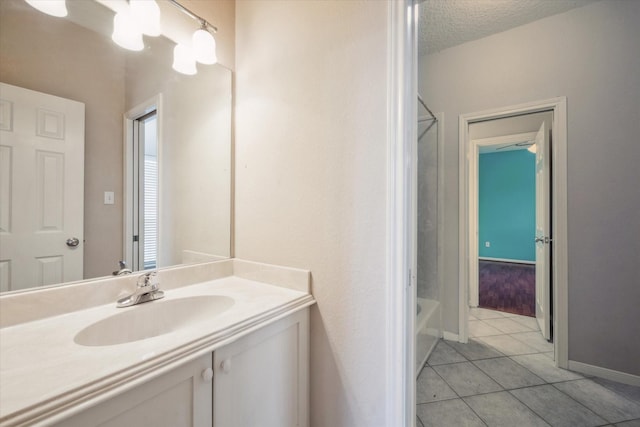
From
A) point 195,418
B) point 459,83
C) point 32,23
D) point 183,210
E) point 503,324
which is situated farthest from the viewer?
point 503,324

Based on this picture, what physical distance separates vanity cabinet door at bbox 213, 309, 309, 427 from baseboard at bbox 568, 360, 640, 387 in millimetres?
1983

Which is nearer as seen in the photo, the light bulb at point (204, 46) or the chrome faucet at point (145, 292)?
the chrome faucet at point (145, 292)

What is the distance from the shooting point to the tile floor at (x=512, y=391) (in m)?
1.43

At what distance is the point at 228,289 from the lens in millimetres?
1227

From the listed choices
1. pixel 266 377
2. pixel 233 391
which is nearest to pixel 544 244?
pixel 266 377

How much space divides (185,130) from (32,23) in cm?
59

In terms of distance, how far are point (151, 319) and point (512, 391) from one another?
208 cm

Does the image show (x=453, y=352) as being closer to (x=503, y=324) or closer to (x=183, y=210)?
(x=503, y=324)

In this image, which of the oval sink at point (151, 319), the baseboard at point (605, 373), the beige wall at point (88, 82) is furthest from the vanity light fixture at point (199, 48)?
the baseboard at point (605, 373)

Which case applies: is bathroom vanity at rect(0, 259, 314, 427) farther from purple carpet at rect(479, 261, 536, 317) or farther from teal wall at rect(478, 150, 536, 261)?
teal wall at rect(478, 150, 536, 261)

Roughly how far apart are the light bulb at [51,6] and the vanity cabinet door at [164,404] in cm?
126

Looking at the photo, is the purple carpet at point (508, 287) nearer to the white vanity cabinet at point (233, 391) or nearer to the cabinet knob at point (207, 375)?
the white vanity cabinet at point (233, 391)

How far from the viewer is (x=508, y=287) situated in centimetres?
396

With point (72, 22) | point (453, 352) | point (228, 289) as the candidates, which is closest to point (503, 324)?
point (453, 352)
